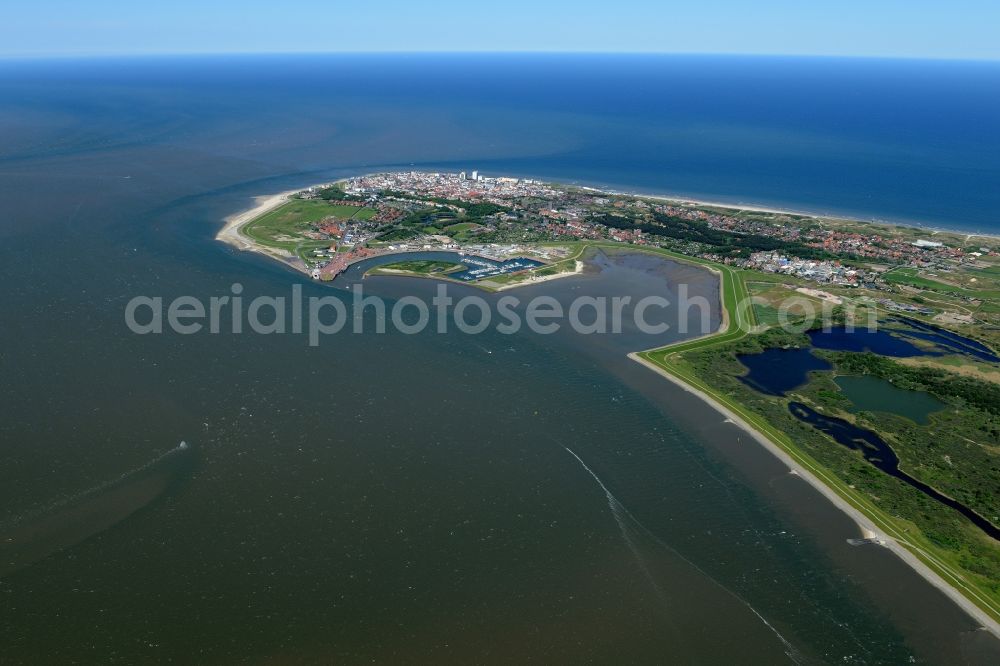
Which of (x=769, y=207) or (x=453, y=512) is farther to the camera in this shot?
(x=769, y=207)

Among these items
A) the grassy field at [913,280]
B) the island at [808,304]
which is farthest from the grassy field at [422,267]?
Answer: the grassy field at [913,280]

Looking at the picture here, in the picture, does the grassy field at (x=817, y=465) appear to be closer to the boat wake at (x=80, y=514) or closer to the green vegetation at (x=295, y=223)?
the boat wake at (x=80, y=514)

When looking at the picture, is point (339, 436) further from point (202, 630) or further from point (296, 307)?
point (296, 307)

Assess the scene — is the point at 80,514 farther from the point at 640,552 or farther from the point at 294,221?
the point at 294,221

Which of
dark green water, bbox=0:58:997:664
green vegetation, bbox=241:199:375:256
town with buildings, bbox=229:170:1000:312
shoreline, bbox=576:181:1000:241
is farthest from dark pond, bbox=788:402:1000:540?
shoreline, bbox=576:181:1000:241

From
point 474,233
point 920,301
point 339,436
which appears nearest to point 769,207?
point 920,301

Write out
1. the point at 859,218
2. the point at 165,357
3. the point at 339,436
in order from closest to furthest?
1. the point at 339,436
2. the point at 165,357
3. the point at 859,218

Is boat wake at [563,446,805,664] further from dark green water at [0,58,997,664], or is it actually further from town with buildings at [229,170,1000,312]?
town with buildings at [229,170,1000,312]
